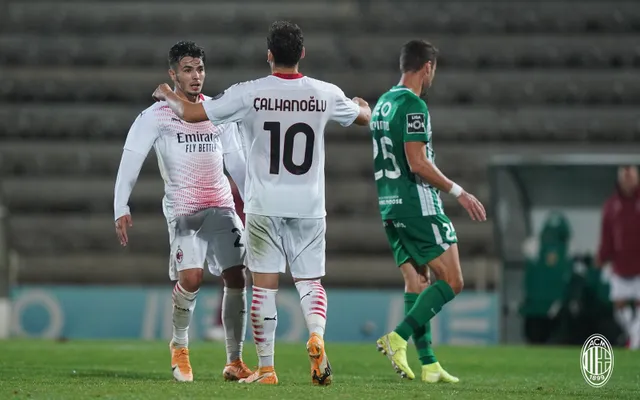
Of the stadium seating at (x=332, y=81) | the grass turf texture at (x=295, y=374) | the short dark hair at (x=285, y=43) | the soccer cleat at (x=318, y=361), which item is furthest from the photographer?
the stadium seating at (x=332, y=81)

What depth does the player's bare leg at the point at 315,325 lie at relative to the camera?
577 cm

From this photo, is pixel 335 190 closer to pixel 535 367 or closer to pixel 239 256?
pixel 535 367

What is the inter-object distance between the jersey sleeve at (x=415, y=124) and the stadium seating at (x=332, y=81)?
9226 mm

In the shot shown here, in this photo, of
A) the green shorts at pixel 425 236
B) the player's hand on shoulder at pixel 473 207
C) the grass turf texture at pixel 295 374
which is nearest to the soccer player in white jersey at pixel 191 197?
the grass turf texture at pixel 295 374

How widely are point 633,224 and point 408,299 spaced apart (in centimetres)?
648

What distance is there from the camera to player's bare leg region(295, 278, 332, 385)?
5.77m

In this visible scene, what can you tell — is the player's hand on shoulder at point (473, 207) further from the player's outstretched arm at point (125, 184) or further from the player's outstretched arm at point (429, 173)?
the player's outstretched arm at point (125, 184)

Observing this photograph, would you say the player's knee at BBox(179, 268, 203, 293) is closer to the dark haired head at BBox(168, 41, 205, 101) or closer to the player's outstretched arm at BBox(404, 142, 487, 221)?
the dark haired head at BBox(168, 41, 205, 101)

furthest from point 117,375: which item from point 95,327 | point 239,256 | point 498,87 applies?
point 498,87

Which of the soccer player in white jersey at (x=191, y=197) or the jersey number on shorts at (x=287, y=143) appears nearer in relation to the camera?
the jersey number on shorts at (x=287, y=143)

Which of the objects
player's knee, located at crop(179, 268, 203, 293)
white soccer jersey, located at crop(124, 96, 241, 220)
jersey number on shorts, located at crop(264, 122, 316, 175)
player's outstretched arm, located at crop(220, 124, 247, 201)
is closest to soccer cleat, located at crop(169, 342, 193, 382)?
player's knee, located at crop(179, 268, 203, 293)

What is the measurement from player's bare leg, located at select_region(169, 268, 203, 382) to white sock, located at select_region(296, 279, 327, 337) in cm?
69

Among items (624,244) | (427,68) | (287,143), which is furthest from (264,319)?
(624,244)

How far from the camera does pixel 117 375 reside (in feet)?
22.7
